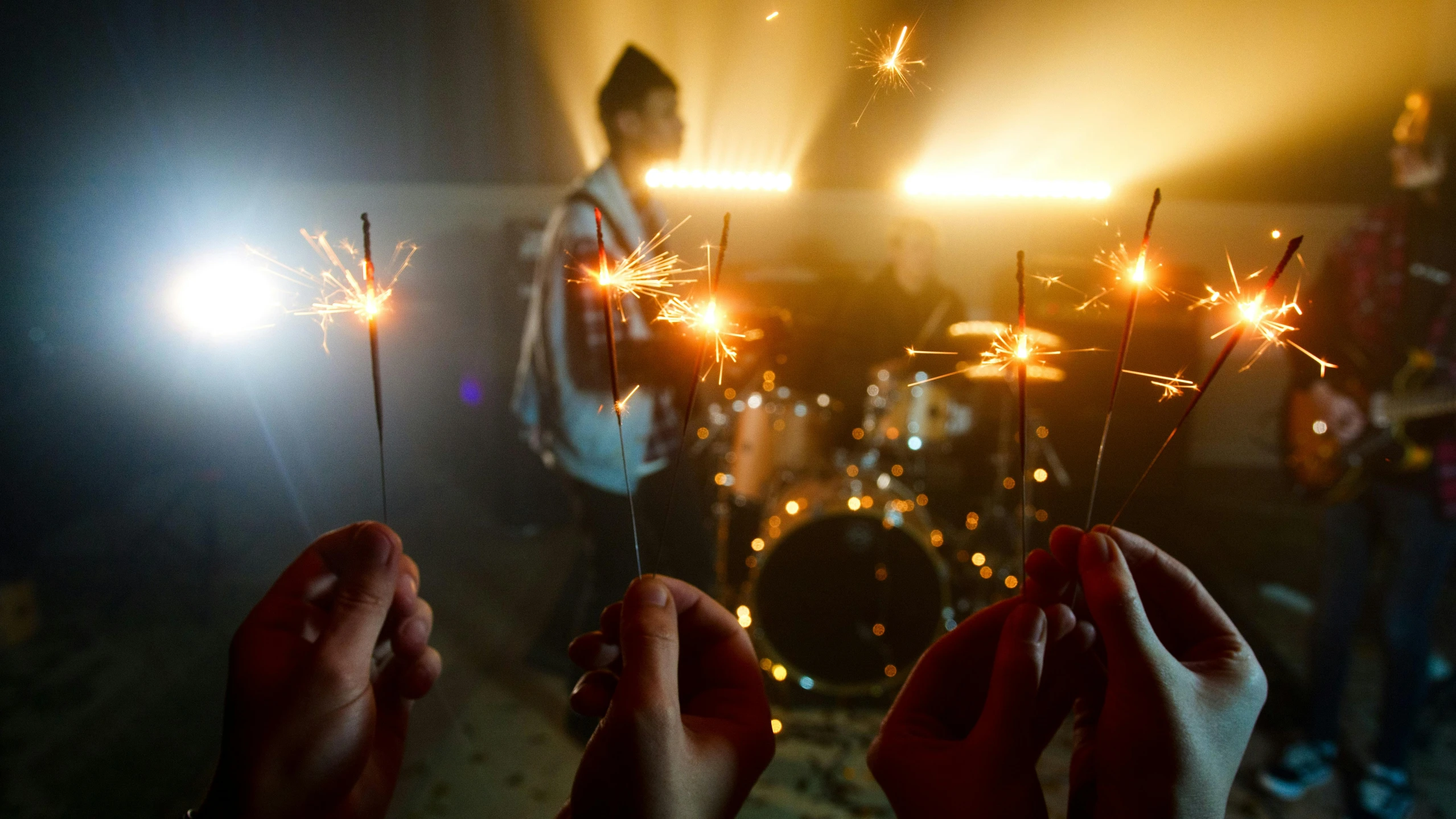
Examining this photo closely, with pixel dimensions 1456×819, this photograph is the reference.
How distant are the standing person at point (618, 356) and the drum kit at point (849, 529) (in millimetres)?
505

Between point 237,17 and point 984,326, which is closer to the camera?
point 237,17

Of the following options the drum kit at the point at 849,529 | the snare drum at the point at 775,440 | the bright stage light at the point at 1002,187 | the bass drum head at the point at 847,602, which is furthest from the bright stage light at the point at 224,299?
the bright stage light at the point at 1002,187

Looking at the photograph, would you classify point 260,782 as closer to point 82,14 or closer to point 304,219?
point 82,14

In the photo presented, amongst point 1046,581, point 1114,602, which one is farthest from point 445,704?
point 1114,602

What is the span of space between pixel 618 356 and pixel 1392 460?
236 centimetres

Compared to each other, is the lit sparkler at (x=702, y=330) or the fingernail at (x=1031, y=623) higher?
the lit sparkler at (x=702, y=330)

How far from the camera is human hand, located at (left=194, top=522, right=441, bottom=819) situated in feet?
2.11

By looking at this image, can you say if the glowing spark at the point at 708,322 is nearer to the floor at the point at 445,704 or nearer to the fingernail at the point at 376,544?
the fingernail at the point at 376,544

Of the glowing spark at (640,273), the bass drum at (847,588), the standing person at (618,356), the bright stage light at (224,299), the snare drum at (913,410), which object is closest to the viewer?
the glowing spark at (640,273)

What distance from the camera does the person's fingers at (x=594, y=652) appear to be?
2.55 ft

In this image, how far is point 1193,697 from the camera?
0.60 meters

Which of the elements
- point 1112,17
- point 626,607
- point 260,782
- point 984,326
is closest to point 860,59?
point 626,607

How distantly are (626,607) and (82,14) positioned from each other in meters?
2.94

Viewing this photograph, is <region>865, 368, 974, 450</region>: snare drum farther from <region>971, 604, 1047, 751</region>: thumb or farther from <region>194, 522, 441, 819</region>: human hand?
<region>194, 522, 441, 819</region>: human hand
